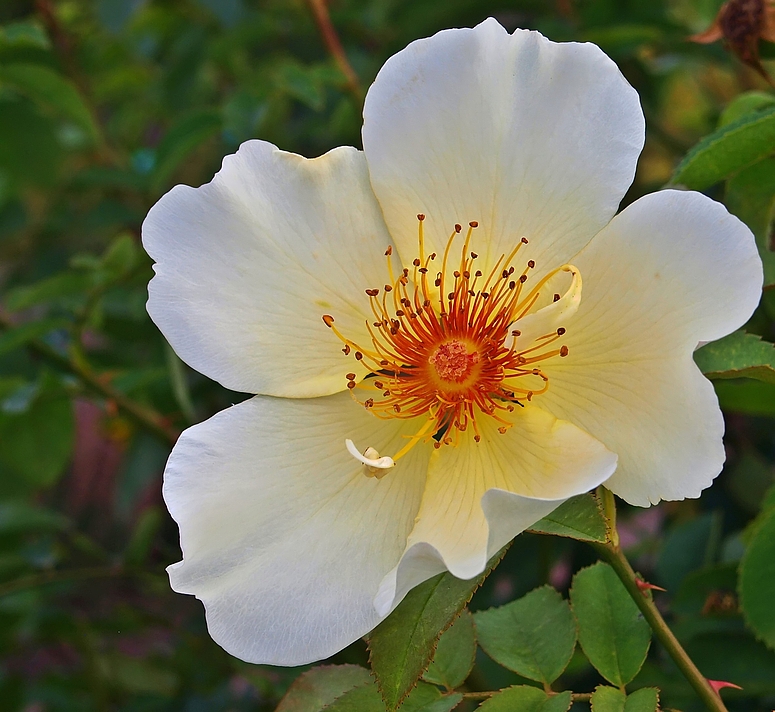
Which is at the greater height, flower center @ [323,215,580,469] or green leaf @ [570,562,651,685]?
flower center @ [323,215,580,469]

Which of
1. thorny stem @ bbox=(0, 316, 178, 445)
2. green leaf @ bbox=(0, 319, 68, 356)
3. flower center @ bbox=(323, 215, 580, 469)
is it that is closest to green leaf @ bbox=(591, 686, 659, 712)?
flower center @ bbox=(323, 215, 580, 469)

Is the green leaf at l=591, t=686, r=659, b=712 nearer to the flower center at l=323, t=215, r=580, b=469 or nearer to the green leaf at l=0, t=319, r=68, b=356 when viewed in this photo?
the flower center at l=323, t=215, r=580, b=469

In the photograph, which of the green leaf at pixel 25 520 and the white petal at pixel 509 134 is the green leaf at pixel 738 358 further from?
the green leaf at pixel 25 520

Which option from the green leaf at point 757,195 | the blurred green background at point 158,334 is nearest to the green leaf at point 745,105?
the green leaf at point 757,195

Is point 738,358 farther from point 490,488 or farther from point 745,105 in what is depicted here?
point 745,105

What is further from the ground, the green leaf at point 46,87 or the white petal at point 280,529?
the green leaf at point 46,87

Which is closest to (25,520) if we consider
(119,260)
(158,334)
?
(158,334)

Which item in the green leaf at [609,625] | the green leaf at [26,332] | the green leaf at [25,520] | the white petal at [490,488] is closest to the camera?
the white petal at [490,488]

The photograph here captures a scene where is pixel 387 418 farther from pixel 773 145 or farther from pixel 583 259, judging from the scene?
pixel 773 145
